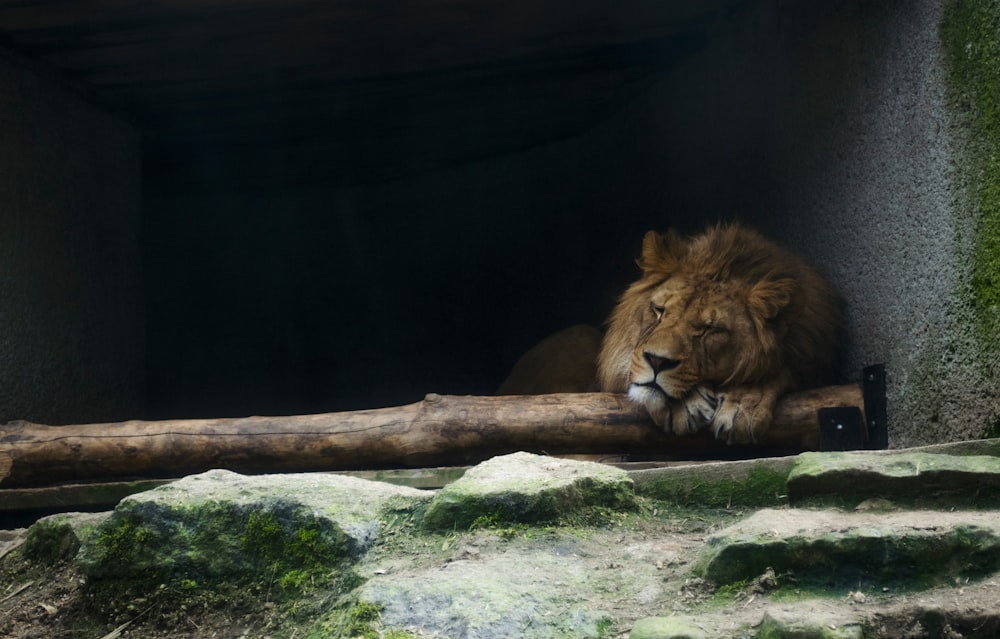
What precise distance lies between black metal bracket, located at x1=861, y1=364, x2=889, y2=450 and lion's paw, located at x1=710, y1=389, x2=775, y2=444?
0.41m

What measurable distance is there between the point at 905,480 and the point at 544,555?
3.12ft

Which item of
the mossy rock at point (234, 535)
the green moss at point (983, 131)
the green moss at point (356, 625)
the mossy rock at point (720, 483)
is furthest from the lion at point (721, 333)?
the green moss at point (356, 625)

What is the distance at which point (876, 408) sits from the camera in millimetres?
4355

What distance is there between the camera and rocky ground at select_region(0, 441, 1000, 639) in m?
2.22

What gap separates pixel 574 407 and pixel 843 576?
2.33m

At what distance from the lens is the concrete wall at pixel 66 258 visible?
5625 mm

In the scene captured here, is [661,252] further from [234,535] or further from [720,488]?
[234,535]

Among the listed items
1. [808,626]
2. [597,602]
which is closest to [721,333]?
[597,602]

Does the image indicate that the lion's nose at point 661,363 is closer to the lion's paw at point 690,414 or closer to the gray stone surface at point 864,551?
the lion's paw at point 690,414

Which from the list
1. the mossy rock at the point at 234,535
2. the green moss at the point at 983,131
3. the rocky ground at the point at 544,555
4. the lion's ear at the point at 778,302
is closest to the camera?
the rocky ground at the point at 544,555

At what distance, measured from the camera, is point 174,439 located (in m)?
4.62

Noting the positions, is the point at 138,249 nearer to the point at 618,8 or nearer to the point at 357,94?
the point at 357,94

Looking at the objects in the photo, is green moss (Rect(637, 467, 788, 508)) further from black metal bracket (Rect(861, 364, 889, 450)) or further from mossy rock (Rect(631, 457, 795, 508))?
black metal bracket (Rect(861, 364, 889, 450))

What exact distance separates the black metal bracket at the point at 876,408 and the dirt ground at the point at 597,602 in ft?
5.34
